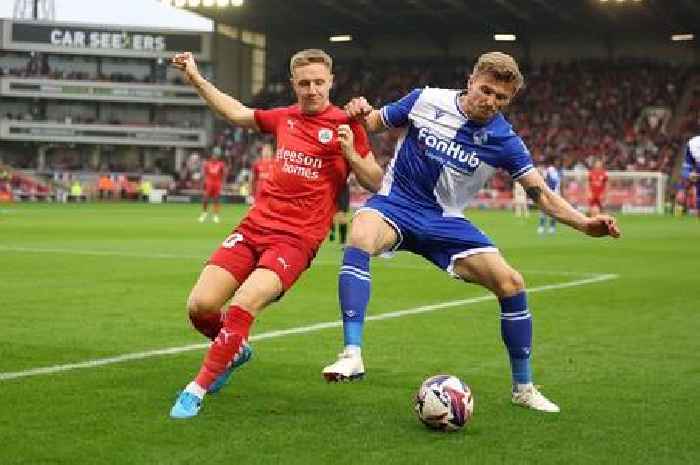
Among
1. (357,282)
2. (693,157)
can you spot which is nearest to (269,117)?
(357,282)

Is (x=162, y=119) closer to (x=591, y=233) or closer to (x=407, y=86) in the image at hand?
(x=407, y=86)

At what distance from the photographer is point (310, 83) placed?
6805 mm

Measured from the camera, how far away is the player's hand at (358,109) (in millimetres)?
6922

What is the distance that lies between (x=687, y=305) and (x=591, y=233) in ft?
22.1

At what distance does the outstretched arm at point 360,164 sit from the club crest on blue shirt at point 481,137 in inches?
24.5

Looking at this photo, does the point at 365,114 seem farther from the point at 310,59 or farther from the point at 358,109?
the point at 310,59

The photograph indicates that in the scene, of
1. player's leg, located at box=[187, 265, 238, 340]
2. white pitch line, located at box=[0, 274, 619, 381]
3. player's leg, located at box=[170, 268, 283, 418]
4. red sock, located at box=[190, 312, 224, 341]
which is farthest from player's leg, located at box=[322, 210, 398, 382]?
white pitch line, located at box=[0, 274, 619, 381]

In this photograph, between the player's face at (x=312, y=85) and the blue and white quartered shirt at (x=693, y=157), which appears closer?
the player's face at (x=312, y=85)

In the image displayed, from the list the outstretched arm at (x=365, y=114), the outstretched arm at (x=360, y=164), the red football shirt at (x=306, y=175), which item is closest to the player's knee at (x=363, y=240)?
the red football shirt at (x=306, y=175)

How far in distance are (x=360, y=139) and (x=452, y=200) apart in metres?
A: 0.71

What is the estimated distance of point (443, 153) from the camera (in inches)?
274

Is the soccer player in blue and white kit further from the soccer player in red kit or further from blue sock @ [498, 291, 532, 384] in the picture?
the soccer player in red kit

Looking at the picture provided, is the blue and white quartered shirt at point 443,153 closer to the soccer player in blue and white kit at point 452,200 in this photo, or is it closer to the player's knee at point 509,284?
the soccer player in blue and white kit at point 452,200

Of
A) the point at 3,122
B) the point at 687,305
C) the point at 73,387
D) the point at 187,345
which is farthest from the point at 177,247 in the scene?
the point at 3,122
